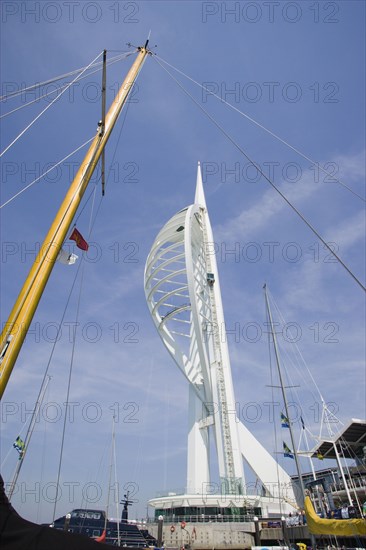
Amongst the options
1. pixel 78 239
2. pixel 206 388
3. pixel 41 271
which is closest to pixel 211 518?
pixel 206 388

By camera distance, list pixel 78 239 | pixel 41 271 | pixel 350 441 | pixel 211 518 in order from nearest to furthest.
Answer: pixel 41 271, pixel 78 239, pixel 211 518, pixel 350 441

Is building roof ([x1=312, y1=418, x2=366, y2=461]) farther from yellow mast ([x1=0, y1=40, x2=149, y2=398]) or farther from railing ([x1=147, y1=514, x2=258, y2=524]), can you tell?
yellow mast ([x1=0, y1=40, x2=149, y2=398])

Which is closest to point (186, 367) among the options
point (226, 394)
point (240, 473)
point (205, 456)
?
point (226, 394)

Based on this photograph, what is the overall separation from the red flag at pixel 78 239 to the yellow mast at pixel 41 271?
6.69ft

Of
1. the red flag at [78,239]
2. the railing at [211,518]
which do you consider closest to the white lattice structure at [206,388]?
the railing at [211,518]

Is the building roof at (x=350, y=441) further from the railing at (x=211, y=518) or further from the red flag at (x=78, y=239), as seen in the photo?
the red flag at (x=78, y=239)

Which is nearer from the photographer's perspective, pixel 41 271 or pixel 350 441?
pixel 41 271

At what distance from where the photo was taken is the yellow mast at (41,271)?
11.9 ft

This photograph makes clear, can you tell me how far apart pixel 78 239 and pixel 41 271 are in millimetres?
3284

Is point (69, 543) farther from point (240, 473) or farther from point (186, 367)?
point (186, 367)

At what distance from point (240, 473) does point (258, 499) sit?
2.31m

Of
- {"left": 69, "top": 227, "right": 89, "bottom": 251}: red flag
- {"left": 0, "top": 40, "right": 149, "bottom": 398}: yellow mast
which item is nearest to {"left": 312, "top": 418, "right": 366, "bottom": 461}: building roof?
{"left": 69, "top": 227, "right": 89, "bottom": 251}: red flag

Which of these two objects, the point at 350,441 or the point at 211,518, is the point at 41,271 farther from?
the point at 350,441

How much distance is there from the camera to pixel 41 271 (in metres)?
4.21
